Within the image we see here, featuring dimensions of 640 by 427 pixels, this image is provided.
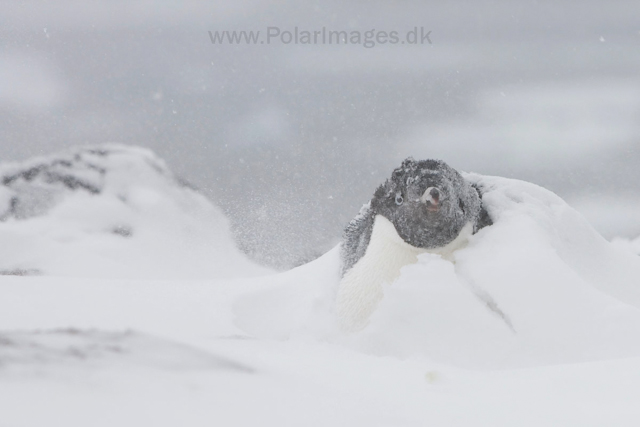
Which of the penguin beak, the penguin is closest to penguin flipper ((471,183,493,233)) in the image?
the penguin

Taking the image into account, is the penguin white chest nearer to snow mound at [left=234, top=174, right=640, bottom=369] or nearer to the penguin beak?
snow mound at [left=234, top=174, right=640, bottom=369]

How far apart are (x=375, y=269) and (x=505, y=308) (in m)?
0.86

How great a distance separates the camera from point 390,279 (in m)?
3.28

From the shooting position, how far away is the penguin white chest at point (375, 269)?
3.24m

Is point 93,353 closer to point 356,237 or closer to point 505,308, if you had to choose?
point 505,308

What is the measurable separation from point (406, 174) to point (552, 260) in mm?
918

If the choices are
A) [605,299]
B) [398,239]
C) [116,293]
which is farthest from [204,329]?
[605,299]

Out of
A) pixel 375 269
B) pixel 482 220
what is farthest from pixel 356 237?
pixel 482 220

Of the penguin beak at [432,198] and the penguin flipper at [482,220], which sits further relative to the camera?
the penguin flipper at [482,220]

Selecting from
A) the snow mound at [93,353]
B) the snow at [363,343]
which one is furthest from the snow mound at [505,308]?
the snow mound at [93,353]

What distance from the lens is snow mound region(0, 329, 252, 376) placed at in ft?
3.59

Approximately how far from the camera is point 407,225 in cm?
318

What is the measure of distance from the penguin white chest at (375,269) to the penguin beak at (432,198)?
0.26 meters

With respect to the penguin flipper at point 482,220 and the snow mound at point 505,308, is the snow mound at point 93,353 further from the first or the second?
the penguin flipper at point 482,220
